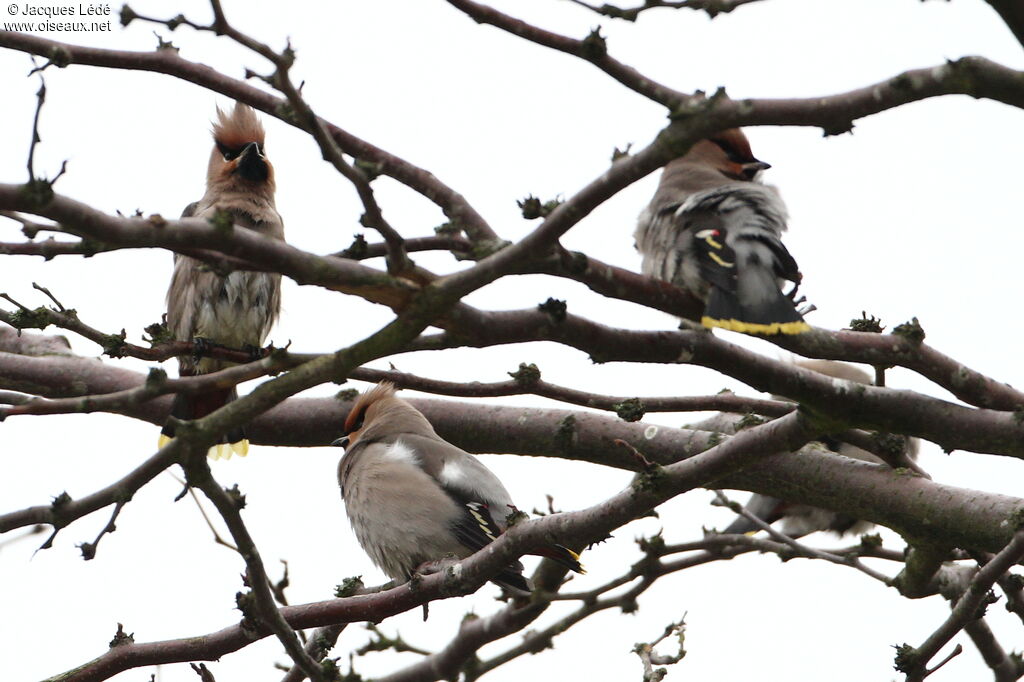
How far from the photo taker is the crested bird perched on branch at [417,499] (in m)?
4.63

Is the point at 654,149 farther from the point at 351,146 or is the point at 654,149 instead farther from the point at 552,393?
the point at 552,393

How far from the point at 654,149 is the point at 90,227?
102cm

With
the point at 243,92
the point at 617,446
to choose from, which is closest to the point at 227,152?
the point at 617,446

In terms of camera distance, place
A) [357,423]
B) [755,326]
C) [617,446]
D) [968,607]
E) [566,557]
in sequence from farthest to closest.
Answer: [357,423], [617,446], [566,557], [755,326], [968,607]

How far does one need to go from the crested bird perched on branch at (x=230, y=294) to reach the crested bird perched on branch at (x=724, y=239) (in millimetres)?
1957

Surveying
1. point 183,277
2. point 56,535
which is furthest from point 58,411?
point 183,277

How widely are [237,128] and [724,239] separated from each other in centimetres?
308

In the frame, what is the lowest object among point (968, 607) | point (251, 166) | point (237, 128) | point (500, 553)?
point (968, 607)

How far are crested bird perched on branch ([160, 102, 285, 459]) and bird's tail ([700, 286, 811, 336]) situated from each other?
2.60 metres

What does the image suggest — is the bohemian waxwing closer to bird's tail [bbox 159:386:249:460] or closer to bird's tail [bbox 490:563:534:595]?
bird's tail [bbox 490:563:534:595]

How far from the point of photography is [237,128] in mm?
6109

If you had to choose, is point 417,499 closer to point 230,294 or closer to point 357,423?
point 357,423

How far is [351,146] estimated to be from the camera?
3109 mm

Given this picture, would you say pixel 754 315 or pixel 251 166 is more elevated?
pixel 251 166
